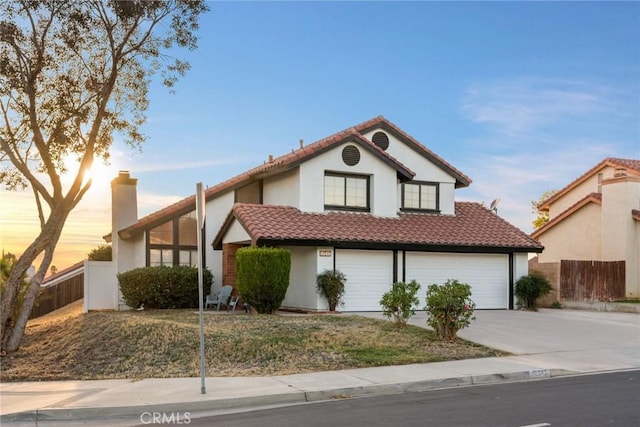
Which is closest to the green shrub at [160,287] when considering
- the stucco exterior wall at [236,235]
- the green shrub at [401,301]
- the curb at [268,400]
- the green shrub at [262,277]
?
the stucco exterior wall at [236,235]

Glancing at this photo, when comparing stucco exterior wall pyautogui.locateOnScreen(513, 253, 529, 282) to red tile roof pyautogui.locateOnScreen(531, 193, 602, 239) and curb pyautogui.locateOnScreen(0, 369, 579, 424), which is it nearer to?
red tile roof pyautogui.locateOnScreen(531, 193, 602, 239)

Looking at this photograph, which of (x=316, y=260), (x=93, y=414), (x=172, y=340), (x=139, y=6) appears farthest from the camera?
(x=316, y=260)

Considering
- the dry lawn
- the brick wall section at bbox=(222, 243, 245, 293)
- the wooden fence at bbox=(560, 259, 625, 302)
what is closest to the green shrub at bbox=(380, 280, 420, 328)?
the dry lawn

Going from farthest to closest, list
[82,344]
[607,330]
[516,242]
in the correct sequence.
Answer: [516,242]
[607,330]
[82,344]

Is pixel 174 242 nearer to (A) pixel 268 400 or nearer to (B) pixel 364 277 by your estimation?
(B) pixel 364 277

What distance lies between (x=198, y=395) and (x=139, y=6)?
483 inches

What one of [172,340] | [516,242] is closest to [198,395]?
[172,340]

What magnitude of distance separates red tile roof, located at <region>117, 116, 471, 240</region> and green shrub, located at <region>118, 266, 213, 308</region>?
6.75 feet

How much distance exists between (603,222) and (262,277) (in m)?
19.5

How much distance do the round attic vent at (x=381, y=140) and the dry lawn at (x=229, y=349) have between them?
9.44m

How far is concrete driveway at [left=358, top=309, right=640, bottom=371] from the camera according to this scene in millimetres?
14352

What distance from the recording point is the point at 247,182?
26.2 m

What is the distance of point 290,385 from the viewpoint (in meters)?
10.9

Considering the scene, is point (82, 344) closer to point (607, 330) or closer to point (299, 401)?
point (299, 401)
